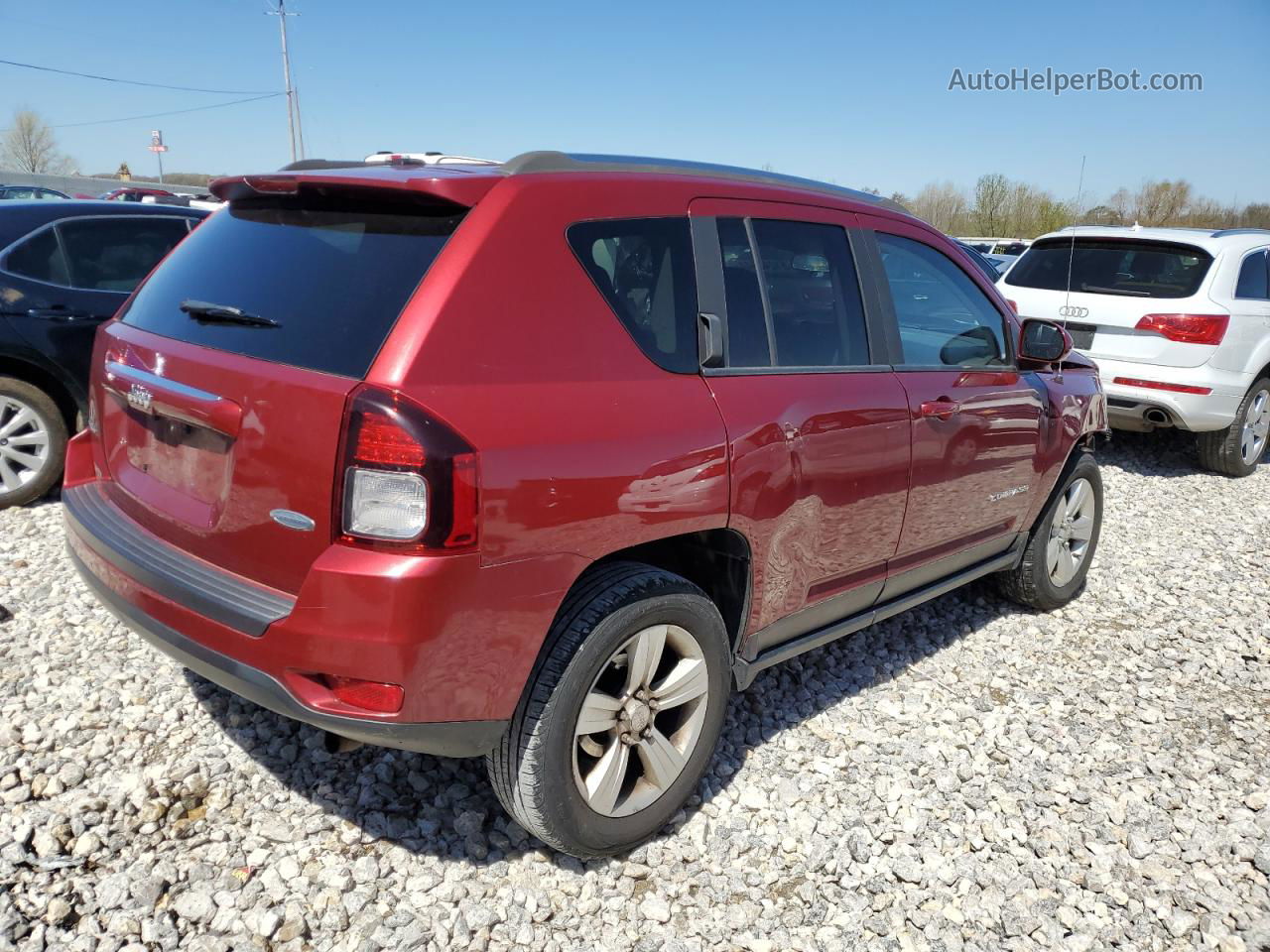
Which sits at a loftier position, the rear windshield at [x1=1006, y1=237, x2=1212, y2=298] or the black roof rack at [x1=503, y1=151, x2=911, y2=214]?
the black roof rack at [x1=503, y1=151, x2=911, y2=214]

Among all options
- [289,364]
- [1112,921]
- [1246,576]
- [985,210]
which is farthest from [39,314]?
[985,210]

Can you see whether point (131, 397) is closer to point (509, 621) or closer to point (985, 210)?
point (509, 621)

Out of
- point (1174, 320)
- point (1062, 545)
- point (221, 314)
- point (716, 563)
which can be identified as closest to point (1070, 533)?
point (1062, 545)

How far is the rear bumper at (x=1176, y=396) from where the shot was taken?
7148 millimetres

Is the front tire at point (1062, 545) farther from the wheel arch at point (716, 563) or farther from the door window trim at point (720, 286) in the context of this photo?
the wheel arch at point (716, 563)

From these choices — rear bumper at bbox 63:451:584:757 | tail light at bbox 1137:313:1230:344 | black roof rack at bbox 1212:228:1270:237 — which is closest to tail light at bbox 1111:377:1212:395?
tail light at bbox 1137:313:1230:344

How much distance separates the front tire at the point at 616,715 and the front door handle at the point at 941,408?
47.8 inches

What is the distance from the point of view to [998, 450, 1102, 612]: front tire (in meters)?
4.48

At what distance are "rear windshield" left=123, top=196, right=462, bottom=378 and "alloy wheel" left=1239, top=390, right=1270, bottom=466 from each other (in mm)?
7834

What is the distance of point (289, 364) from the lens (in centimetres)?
219

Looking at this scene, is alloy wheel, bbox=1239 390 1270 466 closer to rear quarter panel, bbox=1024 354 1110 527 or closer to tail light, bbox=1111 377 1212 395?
tail light, bbox=1111 377 1212 395

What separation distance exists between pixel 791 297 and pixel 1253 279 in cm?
652

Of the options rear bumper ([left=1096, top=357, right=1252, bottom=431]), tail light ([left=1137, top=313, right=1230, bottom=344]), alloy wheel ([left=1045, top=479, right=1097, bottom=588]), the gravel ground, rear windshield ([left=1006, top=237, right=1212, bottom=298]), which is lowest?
the gravel ground

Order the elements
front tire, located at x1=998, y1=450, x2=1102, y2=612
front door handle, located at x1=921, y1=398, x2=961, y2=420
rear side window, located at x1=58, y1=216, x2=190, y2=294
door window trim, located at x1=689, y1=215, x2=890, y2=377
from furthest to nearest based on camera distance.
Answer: rear side window, located at x1=58, y1=216, x2=190, y2=294, front tire, located at x1=998, y1=450, x2=1102, y2=612, front door handle, located at x1=921, y1=398, x2=961, y2=420, door window trim, located at x1=689, y1=215, x2=890, y2=377
